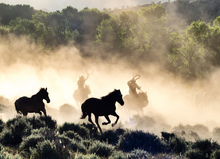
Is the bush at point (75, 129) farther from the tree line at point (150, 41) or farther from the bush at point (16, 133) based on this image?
the tree line at point (150, 41)

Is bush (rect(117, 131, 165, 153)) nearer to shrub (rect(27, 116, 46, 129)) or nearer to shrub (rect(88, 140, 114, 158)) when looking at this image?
shrub (rect(88, 140, 114, 158))

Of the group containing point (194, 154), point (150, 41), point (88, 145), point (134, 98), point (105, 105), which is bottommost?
point (194, 154)

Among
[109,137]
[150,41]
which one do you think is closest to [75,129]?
[109,137]

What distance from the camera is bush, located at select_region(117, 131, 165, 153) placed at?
1092 cm

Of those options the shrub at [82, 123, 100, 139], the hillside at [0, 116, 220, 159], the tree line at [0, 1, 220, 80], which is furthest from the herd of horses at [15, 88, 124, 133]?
the tree line at [0, 1, 220, 80]

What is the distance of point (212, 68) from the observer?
1720 inches

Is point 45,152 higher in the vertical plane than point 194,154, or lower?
lower

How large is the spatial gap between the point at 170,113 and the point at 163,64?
3040cm

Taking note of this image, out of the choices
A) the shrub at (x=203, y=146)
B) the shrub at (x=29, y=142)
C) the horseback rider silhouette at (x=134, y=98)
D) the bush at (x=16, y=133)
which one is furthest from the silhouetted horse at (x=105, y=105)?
the horseback rider silhouette at (x=134, y=98)

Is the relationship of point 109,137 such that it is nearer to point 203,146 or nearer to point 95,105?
point 95,105

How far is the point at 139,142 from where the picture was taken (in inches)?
448

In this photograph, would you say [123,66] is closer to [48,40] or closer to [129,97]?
[48,40]

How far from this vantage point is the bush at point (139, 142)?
1092 cm

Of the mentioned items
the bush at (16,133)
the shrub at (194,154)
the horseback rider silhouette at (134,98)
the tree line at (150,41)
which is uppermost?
the tree line at (150,41)
